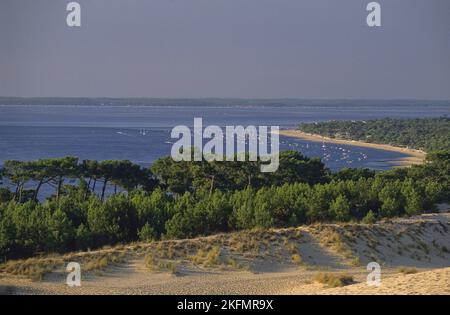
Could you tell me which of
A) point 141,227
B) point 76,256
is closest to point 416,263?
point 141,227

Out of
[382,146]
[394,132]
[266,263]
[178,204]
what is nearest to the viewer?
[266,263]

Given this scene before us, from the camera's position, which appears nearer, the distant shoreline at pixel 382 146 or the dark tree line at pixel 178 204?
the dark tree line at pixel 178 204

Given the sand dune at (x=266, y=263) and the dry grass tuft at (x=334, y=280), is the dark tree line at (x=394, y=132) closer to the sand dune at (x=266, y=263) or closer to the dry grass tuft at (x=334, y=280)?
the sand dune at (x=266, y=263)

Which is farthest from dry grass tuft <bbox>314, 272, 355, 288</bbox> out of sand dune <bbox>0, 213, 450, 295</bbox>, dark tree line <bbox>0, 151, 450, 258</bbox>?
dark tree line <bbox>0, 151, 450, 258</bbox>

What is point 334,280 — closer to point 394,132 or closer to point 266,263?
point 266,263

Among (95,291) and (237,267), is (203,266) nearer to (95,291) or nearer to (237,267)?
(237,267)

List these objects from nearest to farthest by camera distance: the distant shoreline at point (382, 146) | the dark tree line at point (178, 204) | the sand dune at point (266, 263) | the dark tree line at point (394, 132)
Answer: the sand dune at point (266, 263)
the dark tree line at point (178, 204)
the distant shoreline at point (382, 146)
the dark tree line at point (394, 132)

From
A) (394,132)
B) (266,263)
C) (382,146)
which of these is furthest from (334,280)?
(394,132)

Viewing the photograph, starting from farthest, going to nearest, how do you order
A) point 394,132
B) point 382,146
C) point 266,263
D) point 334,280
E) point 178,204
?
1. point 394,132
2. point 382,146
3. point 178,204
4. point 266,263
5. point 334,280

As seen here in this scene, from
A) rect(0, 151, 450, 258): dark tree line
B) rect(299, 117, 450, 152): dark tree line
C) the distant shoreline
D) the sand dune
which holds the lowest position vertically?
the distant shoreline

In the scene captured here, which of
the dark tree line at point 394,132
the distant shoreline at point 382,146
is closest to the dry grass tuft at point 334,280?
the distant shoreline at point 382,146

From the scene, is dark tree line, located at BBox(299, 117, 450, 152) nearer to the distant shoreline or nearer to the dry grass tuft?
the distant shoreline

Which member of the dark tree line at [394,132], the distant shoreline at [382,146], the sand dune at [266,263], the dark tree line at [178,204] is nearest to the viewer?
the sand dune at [266,263]

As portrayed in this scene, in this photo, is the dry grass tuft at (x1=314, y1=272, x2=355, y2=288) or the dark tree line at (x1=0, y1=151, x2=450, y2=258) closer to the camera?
the dry grass tuft at (x1=314, y1=272, x2=355, y2=288)
